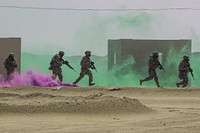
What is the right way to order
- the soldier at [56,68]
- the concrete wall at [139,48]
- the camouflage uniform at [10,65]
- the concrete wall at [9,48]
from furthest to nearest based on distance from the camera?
the concrete wall at [139,48], the concrete wall at [9,48], the soldier at [56,68], the camouflage uniform at [10,65]

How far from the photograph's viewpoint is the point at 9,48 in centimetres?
2722

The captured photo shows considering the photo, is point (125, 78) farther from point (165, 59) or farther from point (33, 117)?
point (33, 117)

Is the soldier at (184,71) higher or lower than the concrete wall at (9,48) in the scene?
lower

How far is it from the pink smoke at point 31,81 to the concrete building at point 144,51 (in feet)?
21.1

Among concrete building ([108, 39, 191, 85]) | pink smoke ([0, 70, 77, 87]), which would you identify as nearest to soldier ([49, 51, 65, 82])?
pink smoke ([0, 70, 77, 87])

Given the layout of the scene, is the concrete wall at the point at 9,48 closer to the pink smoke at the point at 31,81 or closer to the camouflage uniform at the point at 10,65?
the camouflage uniform at the point at 10,65

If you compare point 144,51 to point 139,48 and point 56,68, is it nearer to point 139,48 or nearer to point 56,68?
point 139,48

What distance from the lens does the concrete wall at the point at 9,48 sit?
1066 inches

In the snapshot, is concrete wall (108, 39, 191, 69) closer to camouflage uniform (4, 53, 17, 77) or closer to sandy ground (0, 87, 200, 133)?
camouflage uniform (4, 53, 17, 77)

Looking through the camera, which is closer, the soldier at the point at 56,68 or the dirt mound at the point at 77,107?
the dirt mound at the point at 77,107

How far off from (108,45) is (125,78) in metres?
1.99

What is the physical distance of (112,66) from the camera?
96.4 feet

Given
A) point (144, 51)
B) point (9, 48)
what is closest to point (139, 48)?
point (144, 51)

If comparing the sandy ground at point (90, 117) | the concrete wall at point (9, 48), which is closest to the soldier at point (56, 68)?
the concrete wall at point (9, 48)
